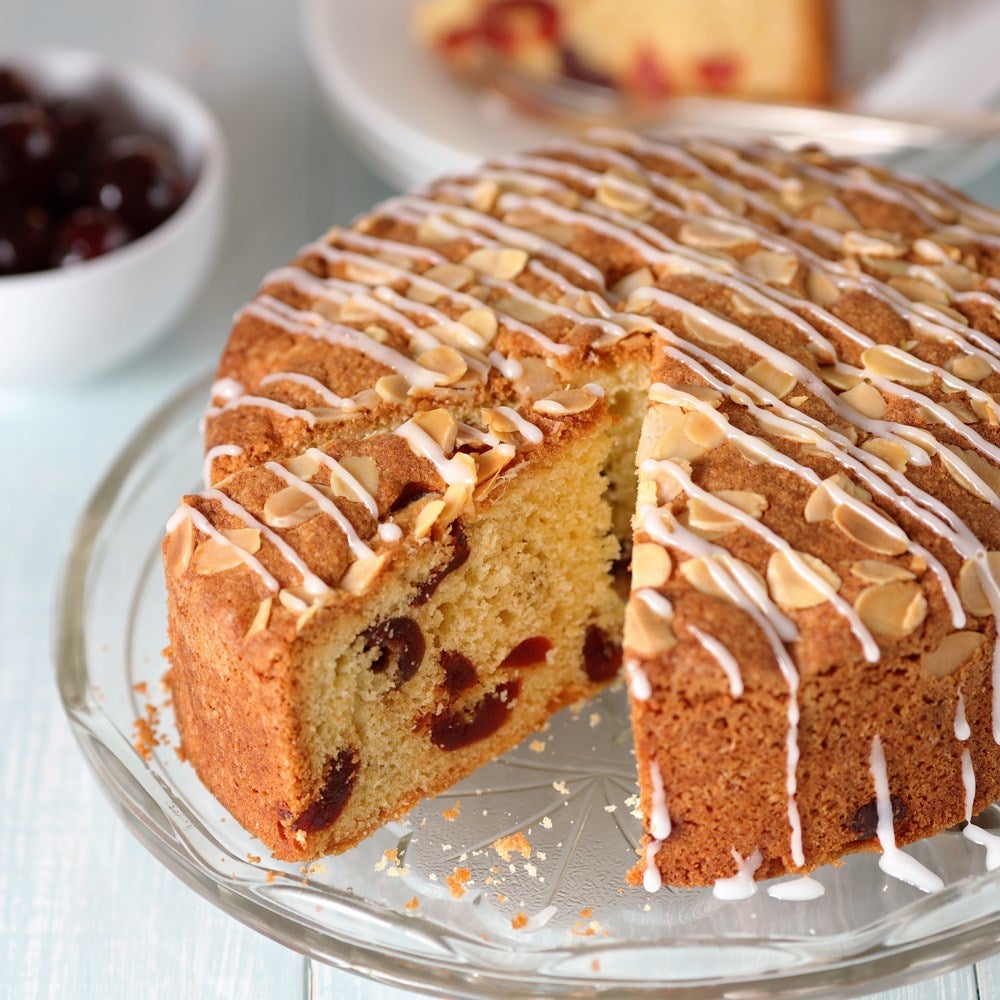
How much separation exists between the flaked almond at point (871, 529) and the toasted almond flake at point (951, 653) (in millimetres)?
134

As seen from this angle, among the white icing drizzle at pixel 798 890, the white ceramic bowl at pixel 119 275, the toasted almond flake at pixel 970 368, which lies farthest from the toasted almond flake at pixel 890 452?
the white ceramic bowl at pixel 119 275

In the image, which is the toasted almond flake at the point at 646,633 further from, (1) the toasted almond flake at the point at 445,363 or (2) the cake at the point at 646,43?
(2) the cake at the point at 646,43

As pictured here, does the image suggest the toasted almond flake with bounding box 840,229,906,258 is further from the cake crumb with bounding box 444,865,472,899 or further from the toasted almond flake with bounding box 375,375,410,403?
the cake crumb with bounding box 444,865,472,899

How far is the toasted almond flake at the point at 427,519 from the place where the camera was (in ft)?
6.79

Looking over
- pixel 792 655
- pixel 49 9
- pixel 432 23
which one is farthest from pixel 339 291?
pixel 49 9

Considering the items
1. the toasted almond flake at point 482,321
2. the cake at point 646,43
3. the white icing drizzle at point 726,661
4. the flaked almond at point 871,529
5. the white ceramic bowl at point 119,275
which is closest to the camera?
the white icing drizzle at point 726,661

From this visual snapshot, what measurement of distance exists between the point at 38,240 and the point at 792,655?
1846mm

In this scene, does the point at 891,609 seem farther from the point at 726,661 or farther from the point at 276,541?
the point at 276,541

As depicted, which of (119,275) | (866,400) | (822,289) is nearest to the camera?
(866,400)

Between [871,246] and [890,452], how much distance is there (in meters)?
0.53

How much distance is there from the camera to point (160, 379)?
10.7ft

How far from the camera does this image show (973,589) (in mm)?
1945

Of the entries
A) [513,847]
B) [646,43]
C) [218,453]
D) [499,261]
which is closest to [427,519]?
[218,453]

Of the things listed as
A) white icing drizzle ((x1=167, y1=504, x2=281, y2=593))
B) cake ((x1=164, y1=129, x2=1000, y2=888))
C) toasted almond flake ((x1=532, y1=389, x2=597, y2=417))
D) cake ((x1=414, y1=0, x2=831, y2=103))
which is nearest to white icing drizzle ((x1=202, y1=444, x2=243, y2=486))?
cake ((x1=164, y1=129, x2=1000, y2=888))
